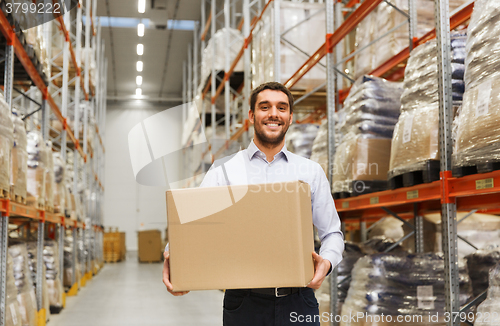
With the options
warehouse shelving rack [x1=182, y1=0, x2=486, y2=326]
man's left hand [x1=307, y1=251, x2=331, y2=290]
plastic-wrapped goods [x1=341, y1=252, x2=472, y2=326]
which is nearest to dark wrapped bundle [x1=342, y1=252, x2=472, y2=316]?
plastic-wrapped goods [x1=341, y1=252, x2=472, y2=326]

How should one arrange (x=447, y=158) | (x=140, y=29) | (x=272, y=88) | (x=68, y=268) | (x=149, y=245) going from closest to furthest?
(x=272, y=88)
(x=447, y=158)
(x=68, y=268)
(x=140, y=29)
(x=149, y=245)

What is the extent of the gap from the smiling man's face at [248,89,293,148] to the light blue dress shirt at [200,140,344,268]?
0.13 metres

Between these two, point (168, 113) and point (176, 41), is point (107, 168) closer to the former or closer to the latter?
point (176, 41)

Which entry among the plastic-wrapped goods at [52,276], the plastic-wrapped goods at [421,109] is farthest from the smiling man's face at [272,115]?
the plastic-wrapped goods at [52,276]

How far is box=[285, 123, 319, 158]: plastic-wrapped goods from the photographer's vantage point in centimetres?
624

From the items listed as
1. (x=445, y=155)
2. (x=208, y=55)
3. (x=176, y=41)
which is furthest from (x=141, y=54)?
(x=445, y=155)

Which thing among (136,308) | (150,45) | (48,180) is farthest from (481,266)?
(150,45)

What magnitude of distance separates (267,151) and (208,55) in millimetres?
10550

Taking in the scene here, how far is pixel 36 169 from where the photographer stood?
588 centimetres

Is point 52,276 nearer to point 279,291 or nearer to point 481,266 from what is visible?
point 481,266

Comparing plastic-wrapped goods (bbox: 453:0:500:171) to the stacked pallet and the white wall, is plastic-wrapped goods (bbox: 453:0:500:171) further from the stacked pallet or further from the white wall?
the white wall

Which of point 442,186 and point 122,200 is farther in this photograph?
point 122,200

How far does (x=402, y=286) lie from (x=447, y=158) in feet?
4.75

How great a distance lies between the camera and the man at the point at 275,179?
2.05 meters
